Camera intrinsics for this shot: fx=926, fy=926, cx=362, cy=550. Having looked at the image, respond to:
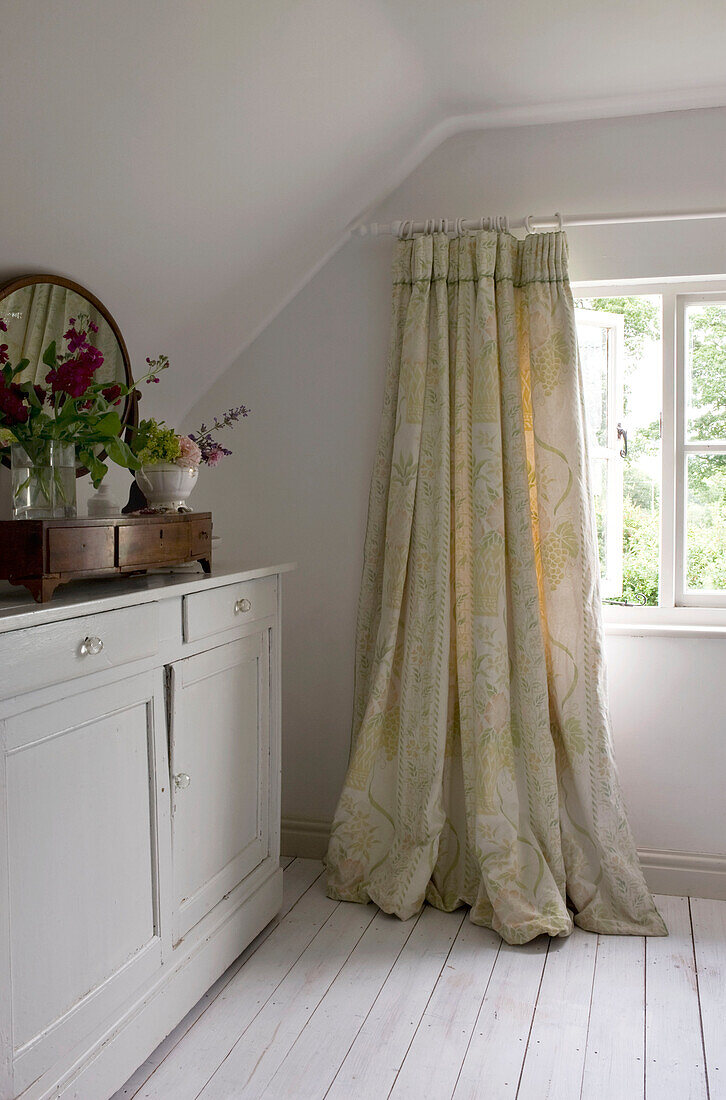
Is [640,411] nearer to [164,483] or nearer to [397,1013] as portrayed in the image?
[164,483]

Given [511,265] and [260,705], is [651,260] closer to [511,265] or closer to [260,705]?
[511,265]

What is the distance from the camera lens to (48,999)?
1471 millimetres

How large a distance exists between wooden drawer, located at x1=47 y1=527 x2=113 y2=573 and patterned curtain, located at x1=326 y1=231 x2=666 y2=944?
1060mm

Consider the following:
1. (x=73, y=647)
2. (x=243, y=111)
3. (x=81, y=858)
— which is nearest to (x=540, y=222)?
(x=243, y=111)

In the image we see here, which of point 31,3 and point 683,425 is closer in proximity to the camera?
point 31,3

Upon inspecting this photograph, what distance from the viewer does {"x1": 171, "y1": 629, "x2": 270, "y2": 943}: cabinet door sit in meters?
1.93

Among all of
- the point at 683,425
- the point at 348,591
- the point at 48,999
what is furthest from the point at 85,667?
the point at 683,425

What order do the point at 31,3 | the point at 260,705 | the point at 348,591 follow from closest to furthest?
the point at 31,3, the point at 260,705, the point at 348,591

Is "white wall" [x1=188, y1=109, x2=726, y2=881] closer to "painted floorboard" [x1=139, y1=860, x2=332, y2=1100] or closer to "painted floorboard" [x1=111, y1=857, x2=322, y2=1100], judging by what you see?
"painted floorboard" [x1=111, y1=857, x2=322, y2=1100]

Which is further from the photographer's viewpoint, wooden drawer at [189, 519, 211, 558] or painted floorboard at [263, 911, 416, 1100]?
wooden drawer at [189, 519, 211, 558]

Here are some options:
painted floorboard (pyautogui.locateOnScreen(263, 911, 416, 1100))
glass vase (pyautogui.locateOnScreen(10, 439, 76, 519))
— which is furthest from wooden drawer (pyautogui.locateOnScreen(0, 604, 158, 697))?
painted floorboard (pyautogui.locateOnScreen(263, 911, 416, 1100))

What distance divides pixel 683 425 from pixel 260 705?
149cm

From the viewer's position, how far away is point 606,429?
9.30 ft

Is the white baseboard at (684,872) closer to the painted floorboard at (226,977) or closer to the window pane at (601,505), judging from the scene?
the window pane at (601,505)
